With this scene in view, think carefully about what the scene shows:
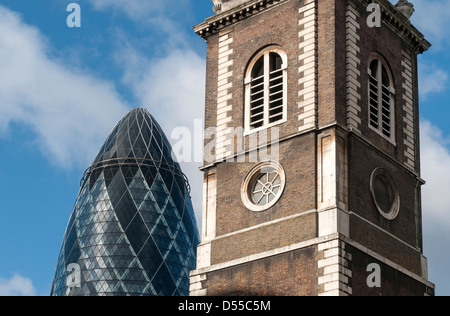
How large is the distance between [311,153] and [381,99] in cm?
614

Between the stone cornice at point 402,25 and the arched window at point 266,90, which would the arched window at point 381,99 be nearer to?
the stone cornice at point 402,25

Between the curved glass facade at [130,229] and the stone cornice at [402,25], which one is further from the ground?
the curved glass facade at [130,229]

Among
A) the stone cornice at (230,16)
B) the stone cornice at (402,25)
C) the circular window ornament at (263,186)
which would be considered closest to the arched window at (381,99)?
the stone cornice at (402,25)

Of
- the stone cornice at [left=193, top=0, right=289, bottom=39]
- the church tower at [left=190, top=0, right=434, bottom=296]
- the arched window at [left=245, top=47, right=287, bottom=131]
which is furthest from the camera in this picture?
the stone cornice at [left=193, top=0, right=289, bottom=39]

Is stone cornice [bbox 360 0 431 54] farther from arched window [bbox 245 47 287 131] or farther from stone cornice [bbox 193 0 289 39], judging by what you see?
arched window [bbox 245 47 287 131]

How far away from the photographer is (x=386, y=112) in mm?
51906

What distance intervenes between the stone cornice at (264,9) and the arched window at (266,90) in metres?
2.56

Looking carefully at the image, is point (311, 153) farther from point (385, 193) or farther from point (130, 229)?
point (130, 229)

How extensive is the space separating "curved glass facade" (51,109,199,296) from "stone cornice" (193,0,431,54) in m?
93.3

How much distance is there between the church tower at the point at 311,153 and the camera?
150 ft

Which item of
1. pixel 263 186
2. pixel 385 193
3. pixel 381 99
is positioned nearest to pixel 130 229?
pixel 381 99

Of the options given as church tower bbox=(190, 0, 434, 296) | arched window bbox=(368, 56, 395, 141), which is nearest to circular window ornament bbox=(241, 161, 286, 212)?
church tower bbox=(190, 0, 434, 296)

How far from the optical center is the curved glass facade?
146500 mm

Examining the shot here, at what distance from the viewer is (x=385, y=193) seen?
49.2 meters
